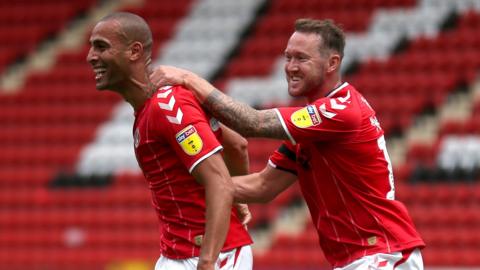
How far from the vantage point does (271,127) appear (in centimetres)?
479

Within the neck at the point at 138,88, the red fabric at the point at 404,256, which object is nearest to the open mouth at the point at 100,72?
the neck at the point at 138,88

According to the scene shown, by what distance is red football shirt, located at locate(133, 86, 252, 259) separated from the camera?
451 cm

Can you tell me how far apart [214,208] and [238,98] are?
982cm

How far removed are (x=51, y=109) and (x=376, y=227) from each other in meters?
11.5

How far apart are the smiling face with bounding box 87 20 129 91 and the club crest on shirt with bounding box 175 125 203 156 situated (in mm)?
431

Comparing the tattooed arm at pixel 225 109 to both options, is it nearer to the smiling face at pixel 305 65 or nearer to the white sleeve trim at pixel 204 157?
the smiling face at pixel 305 65

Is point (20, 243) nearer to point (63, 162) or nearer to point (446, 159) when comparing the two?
point (63, 162)

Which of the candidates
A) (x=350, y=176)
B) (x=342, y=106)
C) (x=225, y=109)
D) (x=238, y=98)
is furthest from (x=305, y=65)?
(x=238, y=98)

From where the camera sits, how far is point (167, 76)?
186 inches

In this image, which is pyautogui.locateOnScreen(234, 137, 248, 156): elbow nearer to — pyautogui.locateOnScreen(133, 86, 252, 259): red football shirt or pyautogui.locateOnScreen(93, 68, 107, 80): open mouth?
pyautogui.locateOnScreen(133, 86, 252, 259): red football shirt

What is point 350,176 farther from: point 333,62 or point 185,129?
point 185,129

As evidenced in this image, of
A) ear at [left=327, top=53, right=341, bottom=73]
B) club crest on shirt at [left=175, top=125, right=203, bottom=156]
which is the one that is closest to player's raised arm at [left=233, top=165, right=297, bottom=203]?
ear at [left=327, top=53, right=341, bottom=73]

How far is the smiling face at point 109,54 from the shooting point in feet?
15.4

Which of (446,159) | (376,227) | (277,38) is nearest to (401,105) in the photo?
(446,159)
